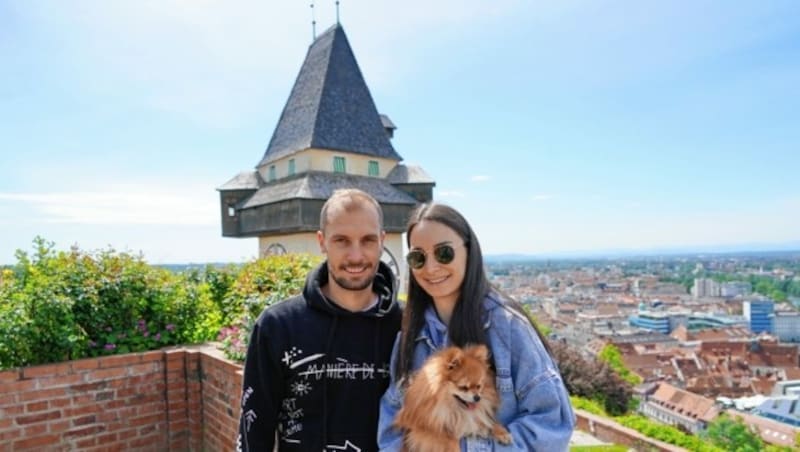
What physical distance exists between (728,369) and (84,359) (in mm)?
69515

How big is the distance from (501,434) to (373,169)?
21360 mm

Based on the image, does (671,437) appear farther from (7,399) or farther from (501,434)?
(7,399)

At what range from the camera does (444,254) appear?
195 cm

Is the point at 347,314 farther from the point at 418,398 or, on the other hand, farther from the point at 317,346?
the point at 418,398

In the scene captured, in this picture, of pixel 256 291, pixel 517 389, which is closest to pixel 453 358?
pixel 517 389

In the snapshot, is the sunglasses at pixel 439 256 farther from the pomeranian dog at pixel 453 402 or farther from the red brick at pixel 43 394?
the red brick at pixel 43 394

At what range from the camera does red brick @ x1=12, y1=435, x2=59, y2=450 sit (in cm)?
454

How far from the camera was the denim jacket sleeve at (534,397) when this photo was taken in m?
1.70

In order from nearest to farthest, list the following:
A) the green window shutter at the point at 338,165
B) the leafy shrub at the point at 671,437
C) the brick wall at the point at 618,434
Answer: the brick wall at the point at 618,434
the leafy shrub at the point at 671,437
the green window shutter at the point at 338,165

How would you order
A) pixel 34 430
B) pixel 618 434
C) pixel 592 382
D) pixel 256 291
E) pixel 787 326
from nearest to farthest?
1. pixel 34 430
2. pixel 256 291
3. pixel 618 434
4. pixel 592 382
5. pixel 787 326

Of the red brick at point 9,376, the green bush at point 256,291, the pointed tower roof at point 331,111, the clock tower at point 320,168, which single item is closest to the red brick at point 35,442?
the red brick at point 9,376

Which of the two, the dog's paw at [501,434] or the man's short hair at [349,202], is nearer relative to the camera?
the dog's paw at [501,434]

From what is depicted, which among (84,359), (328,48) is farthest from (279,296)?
(328,48)

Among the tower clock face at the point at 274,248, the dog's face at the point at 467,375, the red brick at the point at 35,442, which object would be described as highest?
the tower clock face at the point at 274,248
